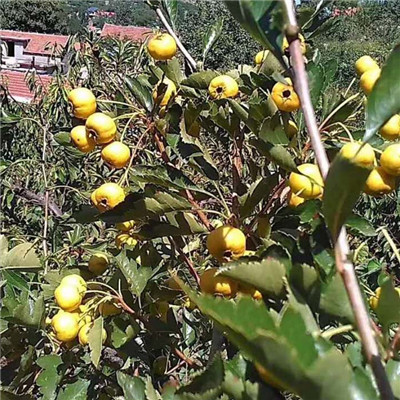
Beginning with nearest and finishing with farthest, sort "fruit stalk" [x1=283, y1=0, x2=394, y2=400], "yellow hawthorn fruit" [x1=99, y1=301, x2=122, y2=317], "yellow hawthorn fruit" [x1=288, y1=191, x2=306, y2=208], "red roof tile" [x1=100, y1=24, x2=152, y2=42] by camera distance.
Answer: "fruit stalk" [x1=283, y1=0, x2=394, y2=400] < "yellow hawthorn fruit" [x1=288, y1=191, x2=306, y2=208] < "yellow hawthorn fruit" [x1=99, y1=301, x2=122, y2=317] < "red roof tile" [x1=100, y1=24, x2=152, y2=42]

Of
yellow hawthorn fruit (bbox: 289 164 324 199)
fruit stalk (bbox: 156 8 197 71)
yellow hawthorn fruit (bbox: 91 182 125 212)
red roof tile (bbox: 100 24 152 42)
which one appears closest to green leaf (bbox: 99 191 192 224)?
yellow hawthorn fruit (bbox: 91 182 125 212)

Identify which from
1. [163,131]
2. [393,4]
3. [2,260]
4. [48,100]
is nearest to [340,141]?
[163,131]

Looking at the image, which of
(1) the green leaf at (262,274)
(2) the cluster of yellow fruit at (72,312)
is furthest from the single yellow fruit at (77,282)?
(1) the green leaf at (262,274)

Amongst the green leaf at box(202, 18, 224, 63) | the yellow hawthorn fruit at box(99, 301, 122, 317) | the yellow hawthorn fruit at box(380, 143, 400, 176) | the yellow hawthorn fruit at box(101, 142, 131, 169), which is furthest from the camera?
the green leaf at box(202, 18, 224, 63)

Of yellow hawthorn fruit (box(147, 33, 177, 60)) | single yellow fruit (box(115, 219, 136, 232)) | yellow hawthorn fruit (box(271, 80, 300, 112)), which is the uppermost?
yellow hawthorn fruit (box(271, 80, 300, 112))

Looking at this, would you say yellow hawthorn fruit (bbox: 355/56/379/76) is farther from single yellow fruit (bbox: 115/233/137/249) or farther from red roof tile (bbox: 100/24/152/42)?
red roof tile (bbox: 100/24/152/42)

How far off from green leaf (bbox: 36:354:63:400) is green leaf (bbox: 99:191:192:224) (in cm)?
32

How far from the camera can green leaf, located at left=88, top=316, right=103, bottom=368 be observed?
0.91 m

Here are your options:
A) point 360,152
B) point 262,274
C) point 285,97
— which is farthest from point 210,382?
point 285,97

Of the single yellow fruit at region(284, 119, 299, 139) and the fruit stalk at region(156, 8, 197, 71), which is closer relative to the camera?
the single yellow fruit at region(284, 119, 299, 139)

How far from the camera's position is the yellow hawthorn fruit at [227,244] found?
0.78 metres

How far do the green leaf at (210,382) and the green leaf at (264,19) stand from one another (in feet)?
0.77

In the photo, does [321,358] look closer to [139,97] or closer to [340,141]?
[340,141]

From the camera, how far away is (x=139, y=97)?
978 mm
